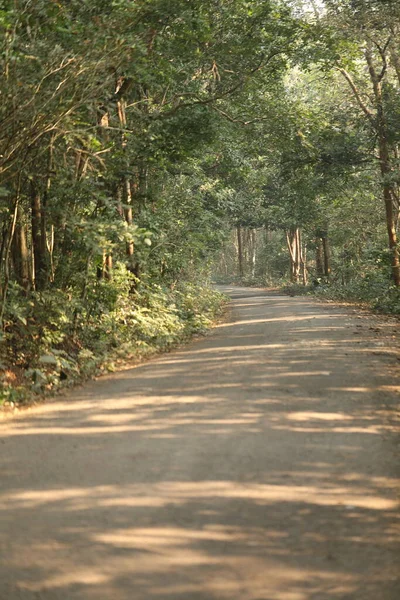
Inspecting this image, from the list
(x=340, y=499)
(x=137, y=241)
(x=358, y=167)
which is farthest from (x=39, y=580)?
(x=358, y=167)

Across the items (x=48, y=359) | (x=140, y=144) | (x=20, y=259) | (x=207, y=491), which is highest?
(x=140, y=144)

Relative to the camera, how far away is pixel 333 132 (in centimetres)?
2322

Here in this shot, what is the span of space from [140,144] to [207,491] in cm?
1085

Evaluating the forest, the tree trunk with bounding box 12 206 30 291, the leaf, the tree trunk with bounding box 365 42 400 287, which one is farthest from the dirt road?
the tree trunk with bounding box 365 42 400 287

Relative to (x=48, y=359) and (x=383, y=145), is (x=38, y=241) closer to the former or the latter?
(x=48, y=359)

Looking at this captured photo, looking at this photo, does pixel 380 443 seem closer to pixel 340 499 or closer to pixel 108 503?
pixel 340 499

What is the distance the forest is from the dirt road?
2.78 metres

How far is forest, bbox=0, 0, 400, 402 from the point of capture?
10273 mm

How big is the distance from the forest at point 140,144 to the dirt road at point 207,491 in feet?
9.11

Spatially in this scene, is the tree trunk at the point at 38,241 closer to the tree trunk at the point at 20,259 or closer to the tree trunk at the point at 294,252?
the tree trunk at the point at 20,259

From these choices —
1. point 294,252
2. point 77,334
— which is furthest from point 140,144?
point 294,252

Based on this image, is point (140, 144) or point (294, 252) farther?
point (294, 252)

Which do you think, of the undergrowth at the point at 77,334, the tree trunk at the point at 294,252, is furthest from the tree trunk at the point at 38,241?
the tree trunk at the point at 294,252

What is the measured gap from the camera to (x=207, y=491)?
5.12m
